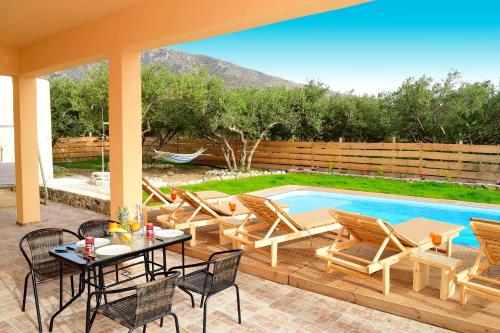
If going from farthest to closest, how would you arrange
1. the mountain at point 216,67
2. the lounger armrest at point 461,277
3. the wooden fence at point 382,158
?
the mountain at point 216,67
the wooden fence at point 382,158
the lounger armrest at point 461,277

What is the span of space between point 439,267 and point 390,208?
6.87 metres

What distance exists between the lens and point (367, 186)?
42.3 ft

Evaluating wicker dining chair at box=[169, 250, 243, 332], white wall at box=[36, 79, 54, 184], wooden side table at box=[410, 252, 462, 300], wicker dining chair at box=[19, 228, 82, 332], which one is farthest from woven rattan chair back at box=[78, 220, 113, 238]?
white wall at box=[36, 79, 54, 184]

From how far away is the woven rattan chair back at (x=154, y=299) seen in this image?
A: 2.82 meters

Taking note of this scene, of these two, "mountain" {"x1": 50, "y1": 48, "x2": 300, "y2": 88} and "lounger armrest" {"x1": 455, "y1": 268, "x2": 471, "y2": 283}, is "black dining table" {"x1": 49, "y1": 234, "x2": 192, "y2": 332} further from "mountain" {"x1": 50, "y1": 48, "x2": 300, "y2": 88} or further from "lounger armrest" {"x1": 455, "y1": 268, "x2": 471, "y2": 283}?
"mountain" {"x1": 50, "y1": 48, "x2": 300, "y2": 88}

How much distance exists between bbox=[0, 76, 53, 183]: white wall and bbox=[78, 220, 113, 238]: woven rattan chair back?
8.70 meters

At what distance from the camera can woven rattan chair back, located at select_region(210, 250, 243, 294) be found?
340 centimetres

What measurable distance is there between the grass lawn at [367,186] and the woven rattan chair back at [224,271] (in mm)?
8148

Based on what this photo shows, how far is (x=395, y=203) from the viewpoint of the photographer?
10977 millimetres

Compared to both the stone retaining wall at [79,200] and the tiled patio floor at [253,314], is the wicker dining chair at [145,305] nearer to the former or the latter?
the tiled patio floor at [253,314]

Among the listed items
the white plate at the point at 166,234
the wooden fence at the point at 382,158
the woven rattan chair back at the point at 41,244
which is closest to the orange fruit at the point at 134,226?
the white plate at the point at 166,234

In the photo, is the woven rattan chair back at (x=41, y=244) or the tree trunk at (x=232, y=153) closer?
the woven rattan chair back at (x=41, y=244)

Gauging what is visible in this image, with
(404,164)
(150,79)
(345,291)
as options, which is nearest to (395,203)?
(404,164)

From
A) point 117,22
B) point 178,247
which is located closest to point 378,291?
point 178,247
